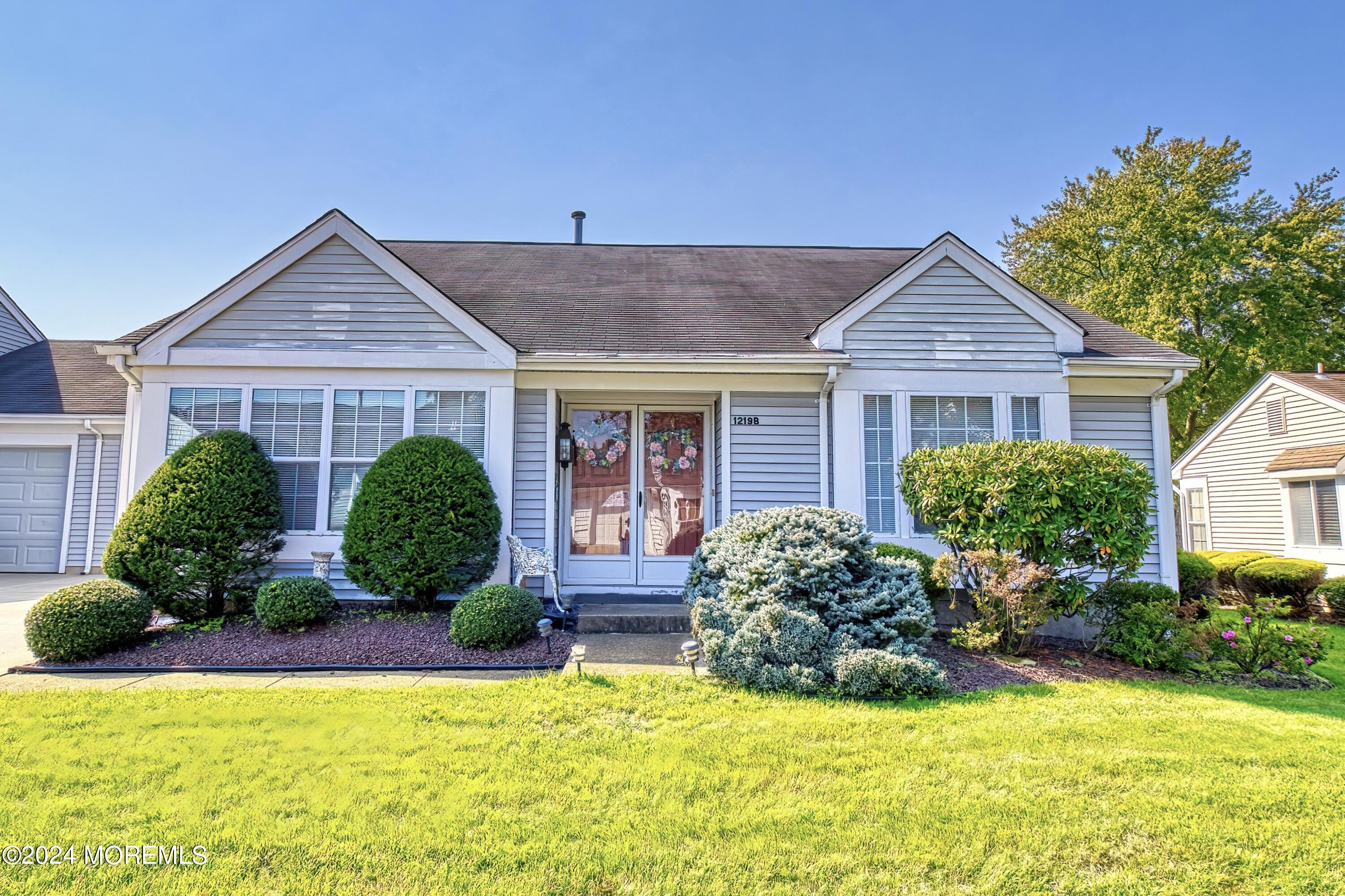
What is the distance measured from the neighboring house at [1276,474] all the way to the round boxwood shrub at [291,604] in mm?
17234

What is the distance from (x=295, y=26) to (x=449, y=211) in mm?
7089

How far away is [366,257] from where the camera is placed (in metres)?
7.00

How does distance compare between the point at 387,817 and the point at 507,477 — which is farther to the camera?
the point at 507,477

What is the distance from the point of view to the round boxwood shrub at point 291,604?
5.70 m

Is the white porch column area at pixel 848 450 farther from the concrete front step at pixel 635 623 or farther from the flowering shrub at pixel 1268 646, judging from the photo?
the flowering shrub at pixel 1268 646

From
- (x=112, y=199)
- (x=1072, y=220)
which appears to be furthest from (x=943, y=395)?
(x=1072, y=220)

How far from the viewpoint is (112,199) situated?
31.8 feet

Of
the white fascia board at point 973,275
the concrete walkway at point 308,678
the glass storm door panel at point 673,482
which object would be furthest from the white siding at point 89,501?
the white fascia board at point 973,275

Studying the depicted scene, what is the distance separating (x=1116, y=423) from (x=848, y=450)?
340cm

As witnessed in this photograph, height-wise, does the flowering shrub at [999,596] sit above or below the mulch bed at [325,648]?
above

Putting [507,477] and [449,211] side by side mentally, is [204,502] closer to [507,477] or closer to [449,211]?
[507,477]

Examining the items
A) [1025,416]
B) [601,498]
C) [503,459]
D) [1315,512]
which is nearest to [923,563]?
[1025,416]

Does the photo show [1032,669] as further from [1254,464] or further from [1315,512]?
[1254,464]

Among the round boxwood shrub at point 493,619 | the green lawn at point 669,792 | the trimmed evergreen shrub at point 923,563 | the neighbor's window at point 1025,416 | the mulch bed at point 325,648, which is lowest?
the green lawn at point 669,792
